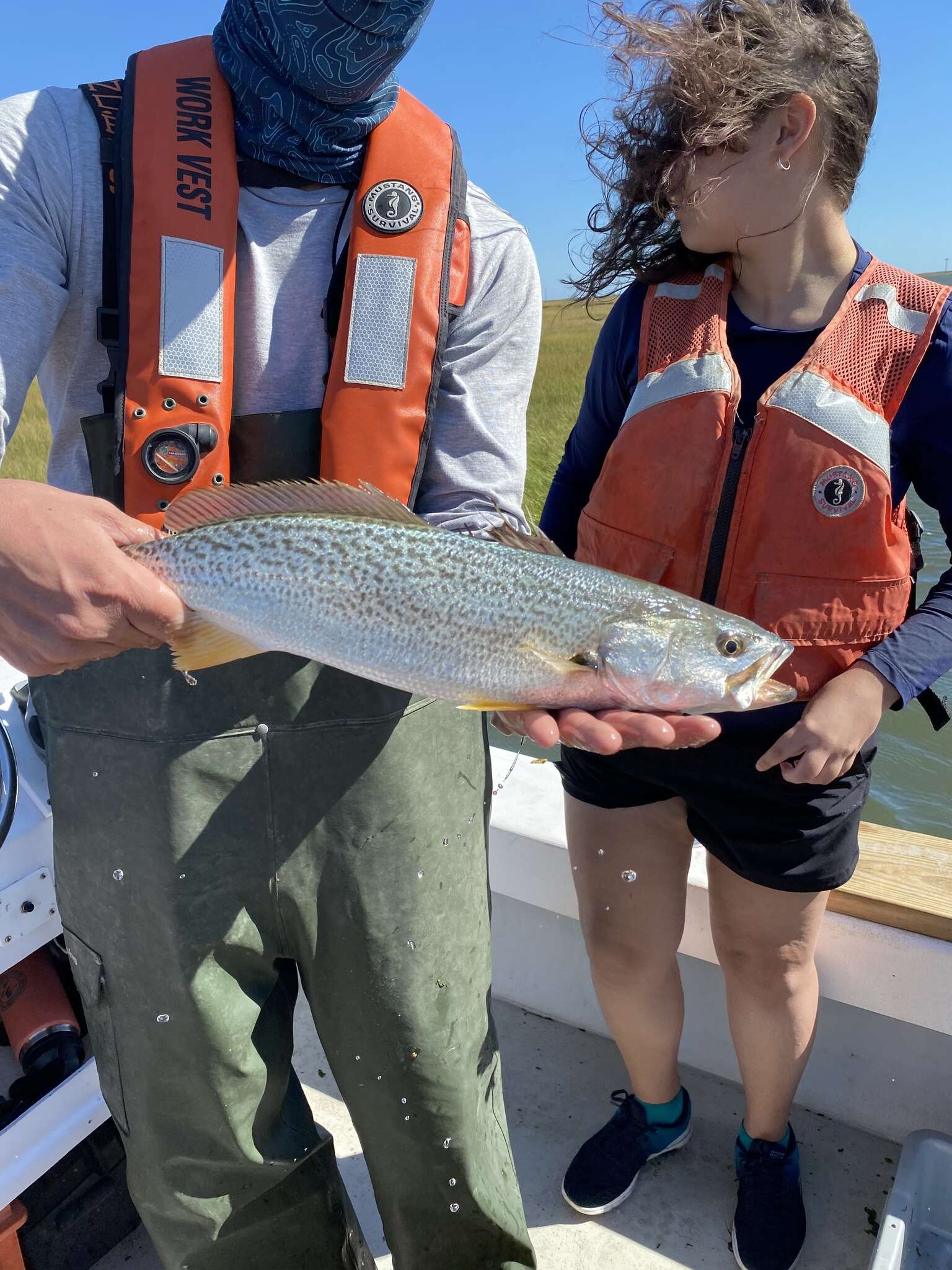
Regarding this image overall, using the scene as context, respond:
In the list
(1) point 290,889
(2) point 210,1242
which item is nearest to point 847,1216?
(2) point 210,1242

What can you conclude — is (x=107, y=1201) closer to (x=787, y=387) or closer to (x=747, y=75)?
(x=787, y=387)

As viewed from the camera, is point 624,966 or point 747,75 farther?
point 624,966

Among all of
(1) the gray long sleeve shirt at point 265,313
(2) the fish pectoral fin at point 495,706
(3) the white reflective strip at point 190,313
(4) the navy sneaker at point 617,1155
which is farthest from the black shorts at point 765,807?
(3) the white reflective strip at point 190,313

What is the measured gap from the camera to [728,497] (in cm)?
250

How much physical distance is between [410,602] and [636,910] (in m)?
1.39

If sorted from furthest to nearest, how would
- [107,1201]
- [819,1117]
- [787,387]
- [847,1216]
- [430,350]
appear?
[819,1117], [847,1216], [107,1201], [787,387], [430,350]

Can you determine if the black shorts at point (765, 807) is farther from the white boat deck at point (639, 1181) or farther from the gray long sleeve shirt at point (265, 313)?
the white boat deck at point (639, 1181)

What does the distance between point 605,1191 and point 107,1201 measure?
1615mm

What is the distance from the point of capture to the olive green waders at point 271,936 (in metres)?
2.08

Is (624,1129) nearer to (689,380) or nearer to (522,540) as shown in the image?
(522,540)

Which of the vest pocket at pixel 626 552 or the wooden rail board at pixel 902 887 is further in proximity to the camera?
the wooden rail board at pixel 902 887

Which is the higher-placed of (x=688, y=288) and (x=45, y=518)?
(x=688, y=288)

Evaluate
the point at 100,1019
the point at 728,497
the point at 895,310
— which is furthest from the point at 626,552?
the point at 100,1019

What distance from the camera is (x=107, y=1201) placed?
285 cm
